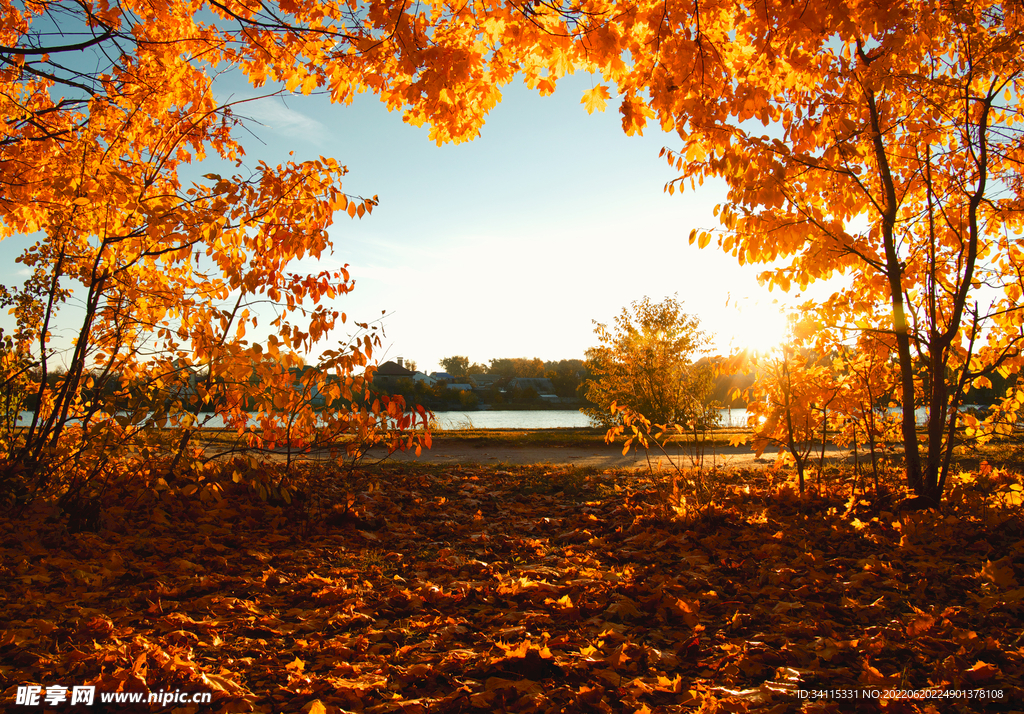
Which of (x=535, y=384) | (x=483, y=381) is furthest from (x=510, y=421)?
(x=483, y=381)

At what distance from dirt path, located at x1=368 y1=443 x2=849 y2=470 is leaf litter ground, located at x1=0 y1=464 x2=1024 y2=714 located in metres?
4.33

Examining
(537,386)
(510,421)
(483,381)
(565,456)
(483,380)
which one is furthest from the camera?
(483,380)

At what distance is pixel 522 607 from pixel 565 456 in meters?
8.18

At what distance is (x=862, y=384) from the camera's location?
4.71 metres

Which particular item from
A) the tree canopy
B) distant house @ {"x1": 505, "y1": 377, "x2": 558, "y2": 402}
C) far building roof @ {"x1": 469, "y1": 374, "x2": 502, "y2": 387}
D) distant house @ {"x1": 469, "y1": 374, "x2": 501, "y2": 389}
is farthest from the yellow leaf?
far building roof @ {"x1": 469, "y1": 374, "x2": 502, "y2": 387}

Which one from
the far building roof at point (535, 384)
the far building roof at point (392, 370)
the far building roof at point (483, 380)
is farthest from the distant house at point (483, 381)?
the far building roof at point (392, 370)

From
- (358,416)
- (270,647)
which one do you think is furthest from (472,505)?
(270,647)

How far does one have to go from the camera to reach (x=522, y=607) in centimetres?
271

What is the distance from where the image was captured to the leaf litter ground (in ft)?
6.11

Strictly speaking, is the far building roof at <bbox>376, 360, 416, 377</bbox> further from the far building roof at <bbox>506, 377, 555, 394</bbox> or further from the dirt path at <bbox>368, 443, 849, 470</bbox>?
the far building roof at <bbox>506, 377, 555, 394</bbox>

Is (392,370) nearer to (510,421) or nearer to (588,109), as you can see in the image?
(510,421)

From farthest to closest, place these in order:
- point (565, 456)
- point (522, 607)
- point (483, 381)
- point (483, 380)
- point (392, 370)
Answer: point (483, 380)
point (483, 381)
point (392, 370)
point (565, 456)
point (522, 607)

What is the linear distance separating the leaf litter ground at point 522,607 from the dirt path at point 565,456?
4329 millimetres

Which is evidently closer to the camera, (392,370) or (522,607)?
(522,607)
